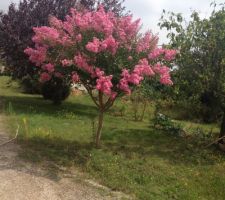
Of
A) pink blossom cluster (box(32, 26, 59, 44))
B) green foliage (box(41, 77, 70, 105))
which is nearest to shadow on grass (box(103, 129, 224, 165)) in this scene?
pink blossom cluster (box(32, 26, 59, 44))

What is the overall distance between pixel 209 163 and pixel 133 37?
151 inches

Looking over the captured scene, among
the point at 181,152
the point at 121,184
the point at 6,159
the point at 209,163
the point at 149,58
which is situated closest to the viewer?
the point at 121,184

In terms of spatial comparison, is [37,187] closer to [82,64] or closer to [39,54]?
[82,64]

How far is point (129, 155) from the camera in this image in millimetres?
10227

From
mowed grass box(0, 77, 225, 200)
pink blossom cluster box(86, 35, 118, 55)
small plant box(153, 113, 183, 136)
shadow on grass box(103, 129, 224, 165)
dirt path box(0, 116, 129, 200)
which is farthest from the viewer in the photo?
small plant box(153, 113, 183, 136)

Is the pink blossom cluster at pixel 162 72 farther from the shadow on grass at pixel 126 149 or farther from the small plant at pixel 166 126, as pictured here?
the small plant at pixel 166 126

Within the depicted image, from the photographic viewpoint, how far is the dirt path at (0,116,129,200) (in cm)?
717

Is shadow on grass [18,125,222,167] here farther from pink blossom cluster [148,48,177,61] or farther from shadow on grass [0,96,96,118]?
shadow on grass [0,96,96,118]

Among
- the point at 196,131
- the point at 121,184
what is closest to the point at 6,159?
the point at 121,184

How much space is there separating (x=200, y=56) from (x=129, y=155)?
427cm

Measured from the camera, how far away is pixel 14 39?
51.7 ft

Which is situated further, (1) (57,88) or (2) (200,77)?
(1) (57,88)

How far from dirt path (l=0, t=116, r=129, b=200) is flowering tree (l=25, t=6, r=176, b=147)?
2239 mm

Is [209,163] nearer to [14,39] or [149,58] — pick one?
[149,58]
